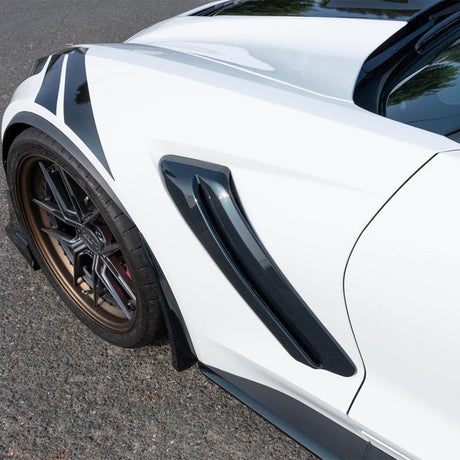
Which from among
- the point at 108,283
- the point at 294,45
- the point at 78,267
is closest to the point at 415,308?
the point at 294,45

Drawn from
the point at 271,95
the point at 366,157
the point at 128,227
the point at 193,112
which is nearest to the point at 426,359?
the point at 366,157

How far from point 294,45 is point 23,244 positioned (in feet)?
4.33

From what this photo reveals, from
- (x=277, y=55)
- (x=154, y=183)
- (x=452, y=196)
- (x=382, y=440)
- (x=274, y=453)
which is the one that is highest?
(x=277, y=55)

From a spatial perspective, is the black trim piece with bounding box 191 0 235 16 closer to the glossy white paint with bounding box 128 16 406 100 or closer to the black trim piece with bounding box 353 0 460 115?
the glossy white paint with bounding box 128 16 406 100

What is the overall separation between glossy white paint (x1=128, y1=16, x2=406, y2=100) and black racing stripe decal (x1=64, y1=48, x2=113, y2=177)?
0.31 m

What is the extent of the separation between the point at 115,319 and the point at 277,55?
107 centimetres

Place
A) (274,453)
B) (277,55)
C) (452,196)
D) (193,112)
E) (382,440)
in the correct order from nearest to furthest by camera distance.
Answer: (452,196), (382,440), (193,112), (277,55), (274,453)

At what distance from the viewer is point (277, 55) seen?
174 cm

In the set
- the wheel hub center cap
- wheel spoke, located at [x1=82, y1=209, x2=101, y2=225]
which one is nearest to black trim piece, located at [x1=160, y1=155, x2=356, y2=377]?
wheel spoke, located at [x1=82, y1=209, x2=101, y2=225]

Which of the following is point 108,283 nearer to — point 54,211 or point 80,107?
point 54,211

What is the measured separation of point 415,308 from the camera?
3.99 feet

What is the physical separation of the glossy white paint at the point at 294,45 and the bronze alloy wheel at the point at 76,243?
1.90 feet

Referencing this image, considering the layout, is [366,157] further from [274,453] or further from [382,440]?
[274,453]

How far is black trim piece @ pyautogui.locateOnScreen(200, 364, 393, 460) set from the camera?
4.89 ft
